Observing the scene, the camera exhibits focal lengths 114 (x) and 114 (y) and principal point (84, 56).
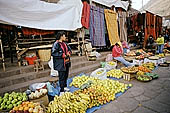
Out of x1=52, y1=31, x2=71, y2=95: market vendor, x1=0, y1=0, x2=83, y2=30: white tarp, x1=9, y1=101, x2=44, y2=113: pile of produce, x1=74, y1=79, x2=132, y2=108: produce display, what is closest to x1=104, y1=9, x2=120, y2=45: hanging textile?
x1=0, y1=0, x2=83, y2=30: white tarp

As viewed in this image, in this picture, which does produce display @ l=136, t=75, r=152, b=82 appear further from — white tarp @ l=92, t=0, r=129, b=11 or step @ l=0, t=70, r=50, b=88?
white tarp @ l=92, t=0, r=129, b=11

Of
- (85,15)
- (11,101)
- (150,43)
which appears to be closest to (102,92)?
(11,101)

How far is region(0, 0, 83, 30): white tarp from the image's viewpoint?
4392 mm

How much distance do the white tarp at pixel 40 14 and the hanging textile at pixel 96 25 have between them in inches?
39.9

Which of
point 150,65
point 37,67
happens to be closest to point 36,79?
point 37,67

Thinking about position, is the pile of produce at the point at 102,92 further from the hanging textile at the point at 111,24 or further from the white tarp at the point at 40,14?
the hanging textile at the point at 111,24

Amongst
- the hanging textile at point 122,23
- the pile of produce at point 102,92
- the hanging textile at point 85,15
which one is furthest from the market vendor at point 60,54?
the hanging textile at point 122,23

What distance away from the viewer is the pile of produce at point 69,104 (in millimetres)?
2625

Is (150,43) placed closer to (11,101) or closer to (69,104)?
(69,104)

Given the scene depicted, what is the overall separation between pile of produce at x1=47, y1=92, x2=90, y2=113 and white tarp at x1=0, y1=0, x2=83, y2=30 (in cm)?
363

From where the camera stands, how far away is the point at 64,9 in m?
5.99

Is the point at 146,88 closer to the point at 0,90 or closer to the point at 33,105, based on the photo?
the point at 33,105

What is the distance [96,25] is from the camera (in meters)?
7.45

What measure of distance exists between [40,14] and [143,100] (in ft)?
17.4
